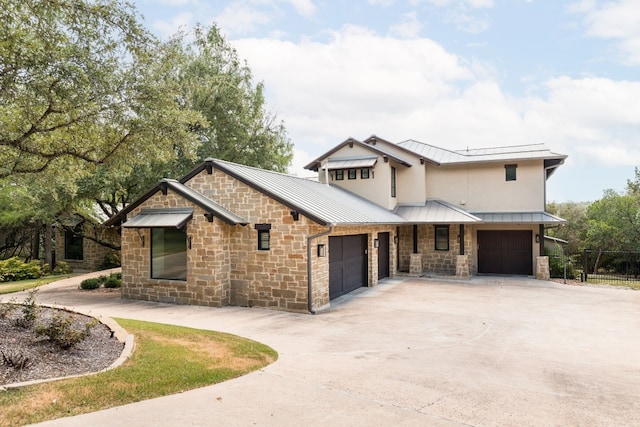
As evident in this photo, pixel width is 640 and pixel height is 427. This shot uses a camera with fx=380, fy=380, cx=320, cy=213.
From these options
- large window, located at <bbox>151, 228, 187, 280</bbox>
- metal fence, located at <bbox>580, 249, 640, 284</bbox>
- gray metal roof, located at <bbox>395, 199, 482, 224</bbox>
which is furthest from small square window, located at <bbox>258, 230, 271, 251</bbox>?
metal fence, located at <bbox>580, 249, 640, 284</bbox>

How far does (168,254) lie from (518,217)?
1649 centimetres

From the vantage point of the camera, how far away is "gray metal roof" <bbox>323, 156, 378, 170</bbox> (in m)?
19.9

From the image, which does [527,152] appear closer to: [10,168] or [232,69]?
[232,69]

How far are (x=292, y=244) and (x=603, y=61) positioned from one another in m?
13.3

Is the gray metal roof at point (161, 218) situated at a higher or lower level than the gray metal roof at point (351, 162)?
lower

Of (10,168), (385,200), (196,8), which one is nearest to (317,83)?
(385,200)

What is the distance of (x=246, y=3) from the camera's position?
982 centimetres

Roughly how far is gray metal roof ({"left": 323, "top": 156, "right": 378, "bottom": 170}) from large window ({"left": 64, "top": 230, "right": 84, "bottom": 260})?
55.1ft

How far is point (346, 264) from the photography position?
49.1ft

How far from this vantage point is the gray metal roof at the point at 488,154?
19562 millimetres

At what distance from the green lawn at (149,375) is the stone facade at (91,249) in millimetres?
17033

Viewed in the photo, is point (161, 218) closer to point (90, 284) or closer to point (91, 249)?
point (90, 284)

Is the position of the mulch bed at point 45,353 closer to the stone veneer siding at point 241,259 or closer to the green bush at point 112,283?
the stone veneer siding at point 241,259

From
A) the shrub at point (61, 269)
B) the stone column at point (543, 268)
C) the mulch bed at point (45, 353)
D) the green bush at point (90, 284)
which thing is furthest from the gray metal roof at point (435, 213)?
the shrub at point (61, 269)
